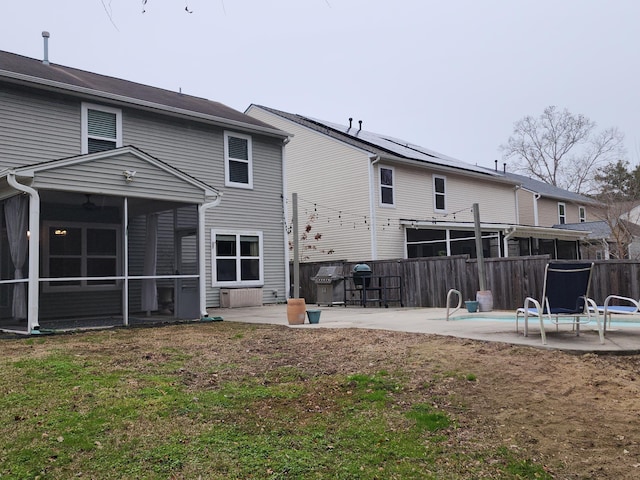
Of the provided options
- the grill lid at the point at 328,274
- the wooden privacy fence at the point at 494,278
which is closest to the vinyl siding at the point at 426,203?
the grill lid at the point at 328,274

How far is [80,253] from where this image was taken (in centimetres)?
1227

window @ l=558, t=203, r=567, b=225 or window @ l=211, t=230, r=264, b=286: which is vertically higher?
window @ l=558, t=203, r=567, b=225

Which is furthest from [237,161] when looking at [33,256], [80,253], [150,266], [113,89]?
[33,256]

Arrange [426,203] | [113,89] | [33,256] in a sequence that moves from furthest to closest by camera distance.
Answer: [426,203] → [113,89] → [33,256]

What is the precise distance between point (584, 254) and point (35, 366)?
2950 centimetres

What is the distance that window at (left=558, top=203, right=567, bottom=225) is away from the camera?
31.9 meters

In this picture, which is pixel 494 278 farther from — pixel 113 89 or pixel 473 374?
pixel 113 89

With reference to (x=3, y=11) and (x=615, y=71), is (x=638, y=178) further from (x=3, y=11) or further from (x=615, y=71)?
(x=3, y=11)

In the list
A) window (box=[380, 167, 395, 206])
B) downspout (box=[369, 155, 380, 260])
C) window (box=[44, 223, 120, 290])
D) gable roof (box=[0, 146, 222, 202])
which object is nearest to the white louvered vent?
window (box=[44, 223, 120, 290])

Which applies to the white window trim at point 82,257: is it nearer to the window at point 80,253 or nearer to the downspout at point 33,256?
the window at point 80,253

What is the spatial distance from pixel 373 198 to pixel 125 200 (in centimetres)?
1008

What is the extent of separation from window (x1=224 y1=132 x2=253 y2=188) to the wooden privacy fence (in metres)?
3.83

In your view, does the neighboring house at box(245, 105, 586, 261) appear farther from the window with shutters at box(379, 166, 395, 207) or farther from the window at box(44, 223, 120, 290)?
the window at box(44, 223, 120, 290)

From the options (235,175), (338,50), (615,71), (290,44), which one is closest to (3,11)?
(290,44)
